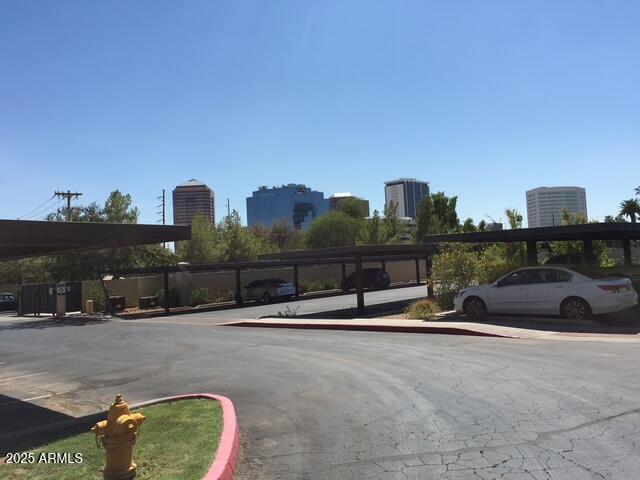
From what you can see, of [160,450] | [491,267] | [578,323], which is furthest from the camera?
[491,267]

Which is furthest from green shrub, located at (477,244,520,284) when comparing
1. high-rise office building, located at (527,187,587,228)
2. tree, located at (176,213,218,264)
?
high-rise office building, located at (527,187,587,228)

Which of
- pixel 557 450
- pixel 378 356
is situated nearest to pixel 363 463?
pixel 557 450

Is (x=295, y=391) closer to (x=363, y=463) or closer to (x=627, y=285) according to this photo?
(x=363, y=463)

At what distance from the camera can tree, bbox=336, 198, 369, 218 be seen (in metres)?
86.4

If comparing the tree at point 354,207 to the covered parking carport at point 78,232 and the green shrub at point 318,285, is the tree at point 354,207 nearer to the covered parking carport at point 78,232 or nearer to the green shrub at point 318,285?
the green shrub at point 318,285

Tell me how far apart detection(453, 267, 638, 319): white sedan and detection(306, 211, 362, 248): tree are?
55.0 m

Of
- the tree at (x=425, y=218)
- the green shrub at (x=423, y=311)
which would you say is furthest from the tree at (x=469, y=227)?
the green shrub at (x=423, y=311)

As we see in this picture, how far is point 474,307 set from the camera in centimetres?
1758

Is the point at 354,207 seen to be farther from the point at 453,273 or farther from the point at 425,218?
the point at 453,273

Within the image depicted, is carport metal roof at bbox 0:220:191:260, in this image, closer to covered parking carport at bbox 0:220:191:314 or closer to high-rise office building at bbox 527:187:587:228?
covered parking carport at bbox 0:220:191:314

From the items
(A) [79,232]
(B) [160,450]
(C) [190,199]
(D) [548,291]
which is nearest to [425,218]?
(D) [548,291]

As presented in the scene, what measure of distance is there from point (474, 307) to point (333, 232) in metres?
56.3

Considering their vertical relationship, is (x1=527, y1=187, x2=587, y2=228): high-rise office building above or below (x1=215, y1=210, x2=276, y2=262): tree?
above

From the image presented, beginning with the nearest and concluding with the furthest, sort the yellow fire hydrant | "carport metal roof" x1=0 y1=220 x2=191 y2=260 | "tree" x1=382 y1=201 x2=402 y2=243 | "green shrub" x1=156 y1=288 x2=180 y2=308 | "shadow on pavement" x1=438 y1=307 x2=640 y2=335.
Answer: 1. the yellow fire hydrant
2. "carport metal roof" x1=0 y1=220 x2=191 y2=260
3. "shadow on pavement" x1=438 y1=307 x2=640 y2=335
4. "green shrub" x1=156 y1=288 x2=180 y2=308
5. "tree" x1=382 y1=201 x2=402 y2=243
